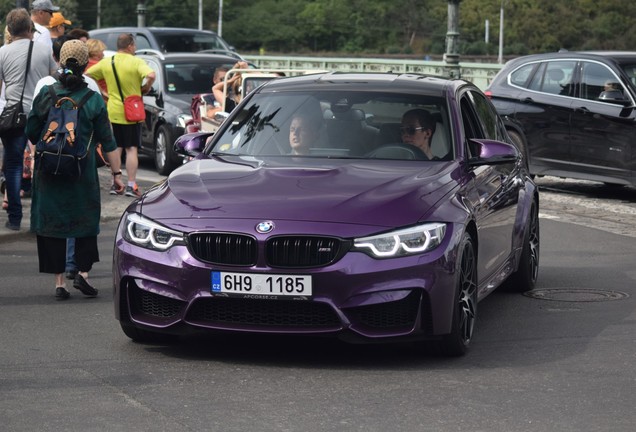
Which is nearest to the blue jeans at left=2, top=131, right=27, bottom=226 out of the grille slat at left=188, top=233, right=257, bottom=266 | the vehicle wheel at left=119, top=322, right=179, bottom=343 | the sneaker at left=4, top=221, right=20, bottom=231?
the sneaker at left=4, top=221, right=20, bottom=231

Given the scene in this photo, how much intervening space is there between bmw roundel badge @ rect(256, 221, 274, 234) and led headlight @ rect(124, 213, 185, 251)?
0.41 metres

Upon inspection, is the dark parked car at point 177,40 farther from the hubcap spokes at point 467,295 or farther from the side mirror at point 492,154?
the hubcap spokes at point 467,295

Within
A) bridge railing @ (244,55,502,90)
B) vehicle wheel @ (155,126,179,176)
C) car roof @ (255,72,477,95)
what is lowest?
bridge railing @ (244,55,502,90)

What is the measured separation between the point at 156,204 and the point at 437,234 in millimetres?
1500

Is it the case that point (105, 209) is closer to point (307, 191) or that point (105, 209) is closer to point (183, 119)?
point (183, 119)

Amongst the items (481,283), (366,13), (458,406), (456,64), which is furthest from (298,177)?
(366,13)

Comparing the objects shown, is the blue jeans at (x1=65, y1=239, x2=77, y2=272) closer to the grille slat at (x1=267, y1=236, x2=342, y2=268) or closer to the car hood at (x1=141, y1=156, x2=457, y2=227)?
the car hood at (x1=141, y1=156, x2=457, y2=227)

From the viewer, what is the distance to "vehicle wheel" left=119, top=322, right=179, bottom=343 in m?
7.73

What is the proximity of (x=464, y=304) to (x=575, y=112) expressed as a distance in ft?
31.0

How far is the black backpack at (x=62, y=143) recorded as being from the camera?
8945mm

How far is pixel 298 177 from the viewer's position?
7.76 meters

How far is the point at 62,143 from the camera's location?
29.4 feet

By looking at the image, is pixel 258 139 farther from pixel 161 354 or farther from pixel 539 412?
pixel 539 412

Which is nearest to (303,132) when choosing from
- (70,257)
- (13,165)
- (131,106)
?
(70,257)
